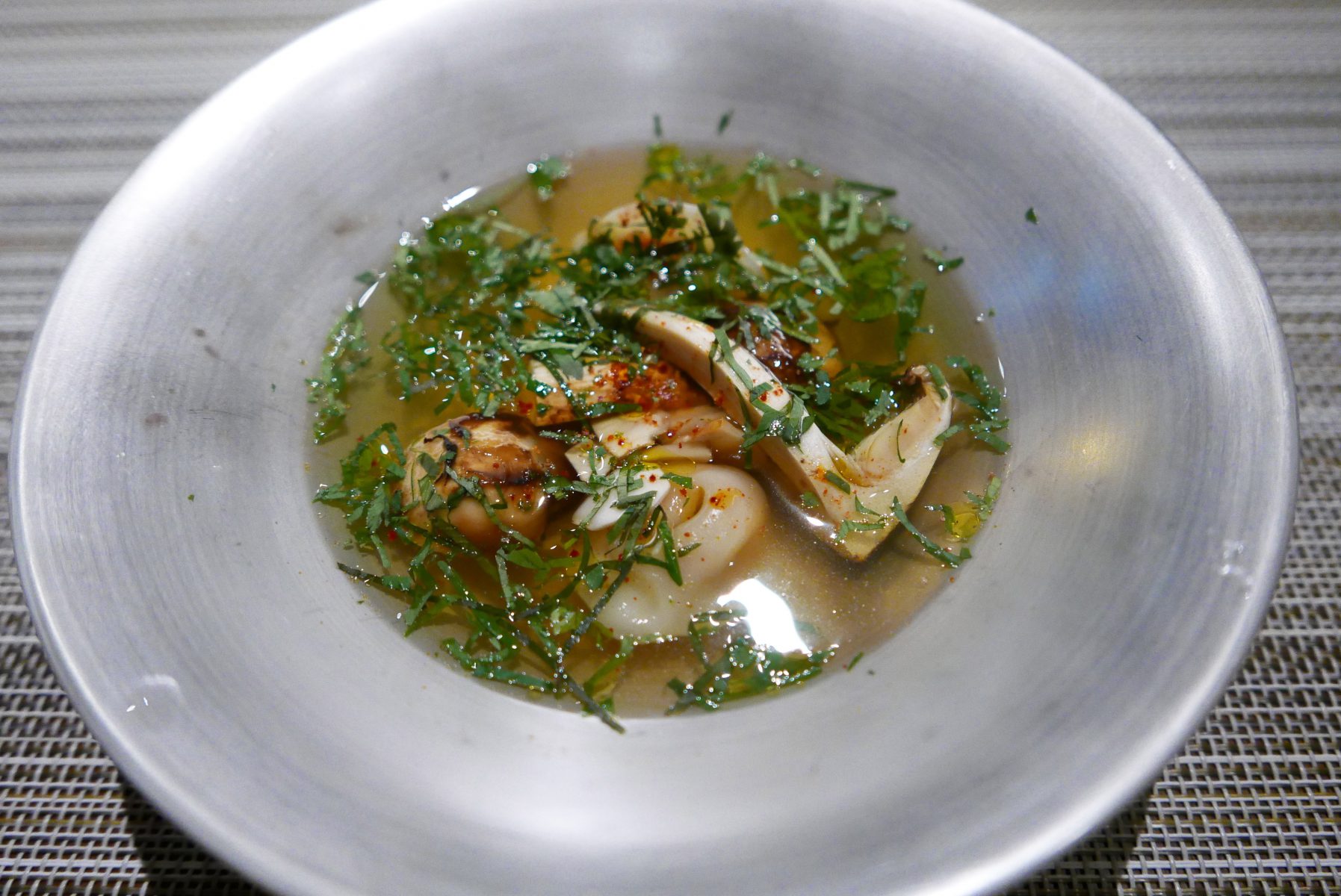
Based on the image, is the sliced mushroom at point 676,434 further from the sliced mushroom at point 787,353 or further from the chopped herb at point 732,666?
the chopped herb at point 732,666

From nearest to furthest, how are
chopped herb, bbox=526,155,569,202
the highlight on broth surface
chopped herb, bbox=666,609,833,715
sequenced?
chopped herb, bbox=666,609,833,715
the highlight on broth surface
chopped herb, bbox=526,155,569,202

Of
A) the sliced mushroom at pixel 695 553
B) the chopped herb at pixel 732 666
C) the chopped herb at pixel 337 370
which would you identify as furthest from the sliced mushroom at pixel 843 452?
the chopped herb at pixel 337 370

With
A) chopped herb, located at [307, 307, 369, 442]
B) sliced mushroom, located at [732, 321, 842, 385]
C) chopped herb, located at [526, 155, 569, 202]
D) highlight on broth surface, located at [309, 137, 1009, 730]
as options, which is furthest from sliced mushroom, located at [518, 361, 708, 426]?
chopped herb, located at [526, 155, 569, 202]

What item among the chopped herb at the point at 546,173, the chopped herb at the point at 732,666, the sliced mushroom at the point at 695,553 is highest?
the chopped herb at the point at 546,173

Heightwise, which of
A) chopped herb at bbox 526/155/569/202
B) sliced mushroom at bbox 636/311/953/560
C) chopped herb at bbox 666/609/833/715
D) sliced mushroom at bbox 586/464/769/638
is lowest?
chopped herb at bbox 666/609/833/715

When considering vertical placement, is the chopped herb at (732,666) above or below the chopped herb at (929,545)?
below

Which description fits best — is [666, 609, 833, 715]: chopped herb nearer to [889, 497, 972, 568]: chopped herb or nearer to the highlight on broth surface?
the highlight on broth surface

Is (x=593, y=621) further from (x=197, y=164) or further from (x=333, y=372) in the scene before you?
(x=197, y=164)

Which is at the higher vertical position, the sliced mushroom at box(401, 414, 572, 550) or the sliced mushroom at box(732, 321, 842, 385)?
the sliced mushroom at box(732, 321, 842, 385)

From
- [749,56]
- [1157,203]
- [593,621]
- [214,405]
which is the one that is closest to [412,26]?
[749,56]
